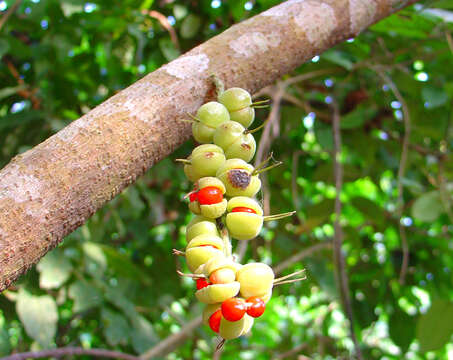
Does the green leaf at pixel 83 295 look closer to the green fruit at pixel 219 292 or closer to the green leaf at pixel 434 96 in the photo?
the green fruit at pixel 219 292

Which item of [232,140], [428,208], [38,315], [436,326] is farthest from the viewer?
[428,208]

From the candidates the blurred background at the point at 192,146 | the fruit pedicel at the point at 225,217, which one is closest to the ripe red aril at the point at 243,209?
the fruit pedicel at the point at 225,217

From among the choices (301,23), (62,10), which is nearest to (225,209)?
(301,23)

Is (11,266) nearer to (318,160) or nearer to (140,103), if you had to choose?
(140,103)

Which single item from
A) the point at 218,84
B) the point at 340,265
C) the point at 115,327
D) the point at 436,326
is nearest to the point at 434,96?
the point at 436,326

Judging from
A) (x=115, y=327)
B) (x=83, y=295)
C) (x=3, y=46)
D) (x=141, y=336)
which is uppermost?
(x=3, y=46)

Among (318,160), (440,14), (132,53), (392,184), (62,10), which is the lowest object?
(392,184)

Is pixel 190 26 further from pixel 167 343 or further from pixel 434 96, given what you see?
pixel 167 343
